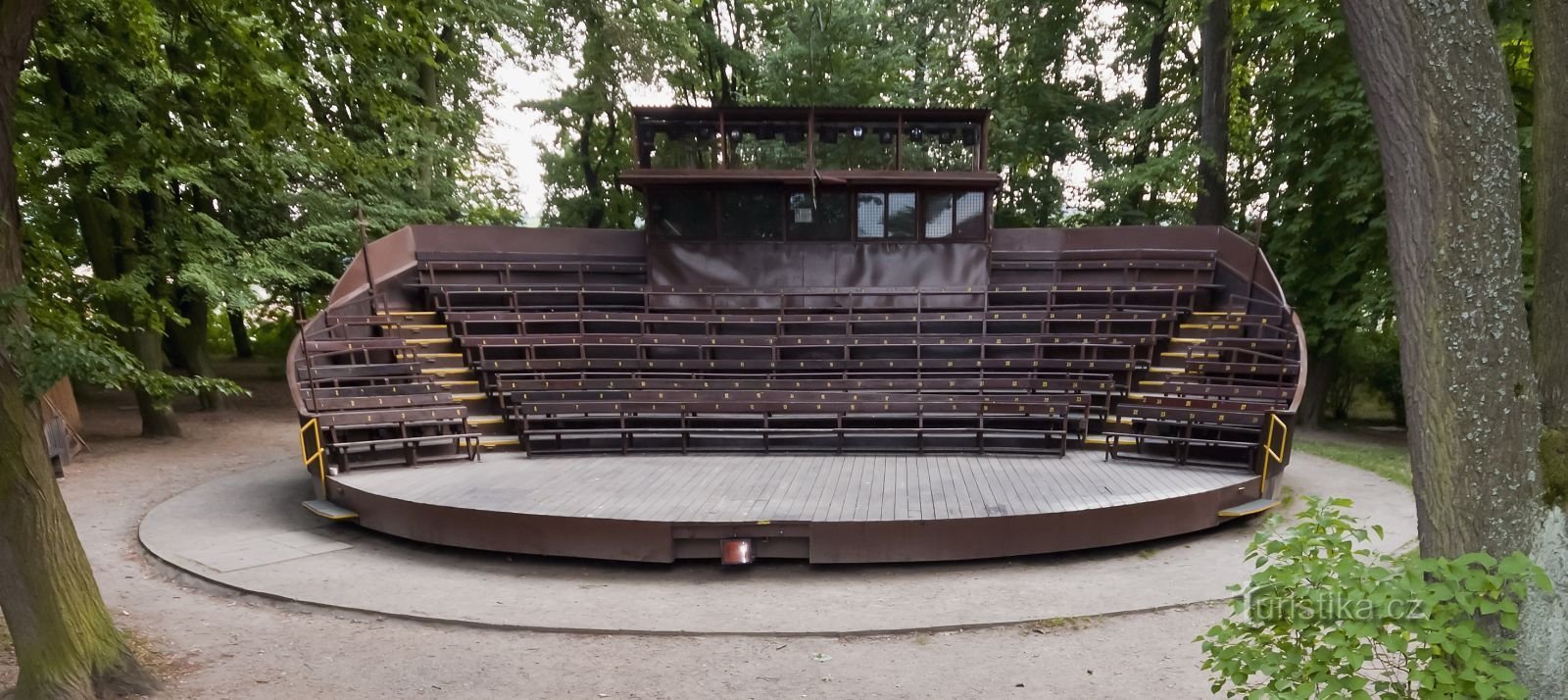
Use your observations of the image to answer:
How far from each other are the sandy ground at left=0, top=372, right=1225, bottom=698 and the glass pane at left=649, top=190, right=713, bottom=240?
795 cm

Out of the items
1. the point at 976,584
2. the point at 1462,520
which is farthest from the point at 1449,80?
the point at 976,584

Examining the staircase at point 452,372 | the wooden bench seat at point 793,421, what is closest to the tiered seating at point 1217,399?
the wooden bench seat at point 793,421

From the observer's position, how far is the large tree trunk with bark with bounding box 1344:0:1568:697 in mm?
2455

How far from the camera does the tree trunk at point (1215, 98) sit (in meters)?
14.8

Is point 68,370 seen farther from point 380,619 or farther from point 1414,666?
point 1414,666

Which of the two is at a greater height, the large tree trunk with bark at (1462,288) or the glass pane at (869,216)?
the glass pane at (869,216)

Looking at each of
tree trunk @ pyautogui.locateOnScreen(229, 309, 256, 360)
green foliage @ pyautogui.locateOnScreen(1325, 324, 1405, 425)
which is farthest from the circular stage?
tree trunk @ pyautogui.locateOnScreen(229, 309, 256, 360)

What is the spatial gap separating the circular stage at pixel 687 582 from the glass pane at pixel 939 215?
6.43m

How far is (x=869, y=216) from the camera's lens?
1262 cm

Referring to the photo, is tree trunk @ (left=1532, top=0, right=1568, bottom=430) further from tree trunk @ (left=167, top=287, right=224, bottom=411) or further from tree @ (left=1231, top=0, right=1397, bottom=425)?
tree trunk @ (left=167, top=287, right=224, bottom=411)

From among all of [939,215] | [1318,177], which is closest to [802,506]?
[939,215]

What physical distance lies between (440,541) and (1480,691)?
22.3ft

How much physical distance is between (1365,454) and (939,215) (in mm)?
7127

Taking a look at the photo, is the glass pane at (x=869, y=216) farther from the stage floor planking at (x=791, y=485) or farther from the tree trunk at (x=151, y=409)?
the tree trunk at (x=151, y=409)
